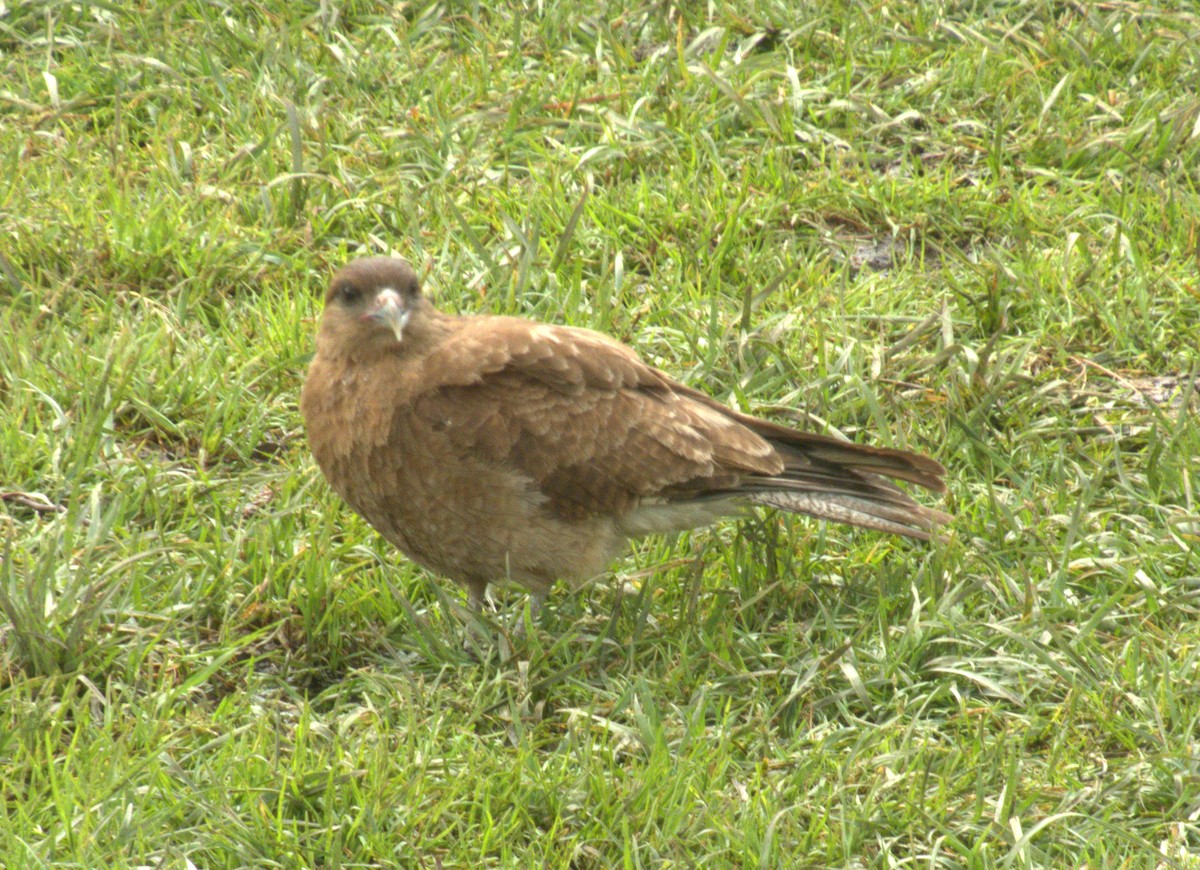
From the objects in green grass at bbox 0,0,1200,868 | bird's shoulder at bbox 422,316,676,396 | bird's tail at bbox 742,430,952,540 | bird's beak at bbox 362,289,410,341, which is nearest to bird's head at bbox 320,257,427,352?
bird's beak at bbox 362,289,410,341

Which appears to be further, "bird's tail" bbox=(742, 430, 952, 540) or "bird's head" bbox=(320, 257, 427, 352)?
"bird's tail" bbox=(742, 430, 952, 540)

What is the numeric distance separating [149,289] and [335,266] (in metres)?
0.72

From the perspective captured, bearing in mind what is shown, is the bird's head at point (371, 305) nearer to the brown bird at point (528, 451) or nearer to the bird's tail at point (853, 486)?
the brown bird at point (528, 451)

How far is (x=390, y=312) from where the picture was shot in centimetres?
511

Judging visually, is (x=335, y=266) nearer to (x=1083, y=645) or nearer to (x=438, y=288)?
(x=438, y=288)

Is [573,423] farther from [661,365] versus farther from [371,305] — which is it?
[661,365]

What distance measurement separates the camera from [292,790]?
14.0 feet

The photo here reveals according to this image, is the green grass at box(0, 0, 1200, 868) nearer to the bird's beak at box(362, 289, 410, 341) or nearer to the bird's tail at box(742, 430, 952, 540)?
the bird's tail at box(742, 430, 952, 540)

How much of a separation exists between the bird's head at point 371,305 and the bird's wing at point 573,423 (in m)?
0.17

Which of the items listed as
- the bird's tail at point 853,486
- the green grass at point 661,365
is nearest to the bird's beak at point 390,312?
the green grass at point 661,365

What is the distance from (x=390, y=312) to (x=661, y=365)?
1508 millimetres

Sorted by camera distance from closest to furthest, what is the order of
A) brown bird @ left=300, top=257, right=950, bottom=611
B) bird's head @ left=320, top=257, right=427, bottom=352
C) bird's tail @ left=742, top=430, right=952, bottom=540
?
brown bird @ left=300, top=257, right=950, bottom=611 < bird's head @ left=320, top=257, right=427, bottom=352 < bird's tail @ left=742, top=430, right=952, bottom=540

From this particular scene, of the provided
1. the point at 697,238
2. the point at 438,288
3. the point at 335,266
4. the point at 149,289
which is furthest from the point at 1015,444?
the point at 149,289

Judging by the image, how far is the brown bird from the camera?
5027 millimetres
